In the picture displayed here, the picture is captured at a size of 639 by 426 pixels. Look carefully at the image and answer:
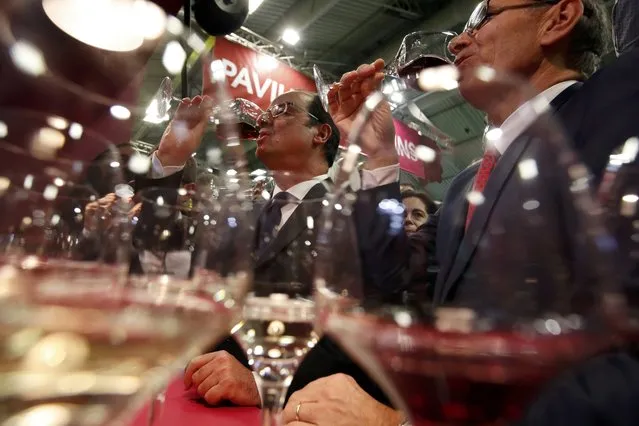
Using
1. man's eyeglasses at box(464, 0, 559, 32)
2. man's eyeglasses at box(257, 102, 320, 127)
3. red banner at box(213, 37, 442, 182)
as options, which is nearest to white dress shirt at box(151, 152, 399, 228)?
man's eyeglasses at box(464, 0, 559, 32)

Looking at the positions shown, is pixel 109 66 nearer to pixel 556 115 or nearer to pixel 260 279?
pixel 260 279

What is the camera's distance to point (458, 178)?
492mm

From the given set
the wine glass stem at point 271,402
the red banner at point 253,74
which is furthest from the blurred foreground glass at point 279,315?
the red banner at point 253,74

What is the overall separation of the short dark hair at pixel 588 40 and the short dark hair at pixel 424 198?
2.52 ft

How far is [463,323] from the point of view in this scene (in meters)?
0.39

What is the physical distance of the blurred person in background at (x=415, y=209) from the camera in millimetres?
553

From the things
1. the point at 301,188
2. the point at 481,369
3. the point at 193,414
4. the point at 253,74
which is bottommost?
the point at 193,414

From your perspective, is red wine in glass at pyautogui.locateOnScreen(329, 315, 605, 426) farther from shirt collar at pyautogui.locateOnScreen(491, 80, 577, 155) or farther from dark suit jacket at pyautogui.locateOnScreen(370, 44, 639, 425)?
shirt collar at pyautogui.locateOnScreen(491, 80, 577, 155)

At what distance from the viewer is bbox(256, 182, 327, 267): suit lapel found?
2.00 feet

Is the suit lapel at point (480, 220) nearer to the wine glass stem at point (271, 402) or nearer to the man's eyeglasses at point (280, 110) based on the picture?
the wine glass stem at point (271, 402)

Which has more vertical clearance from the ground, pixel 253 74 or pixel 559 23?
pixel 253 74

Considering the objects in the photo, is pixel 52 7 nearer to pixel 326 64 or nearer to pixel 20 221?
pixel 20 221

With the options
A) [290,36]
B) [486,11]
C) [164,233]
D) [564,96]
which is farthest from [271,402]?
[290,36]

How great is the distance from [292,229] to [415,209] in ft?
0.44
